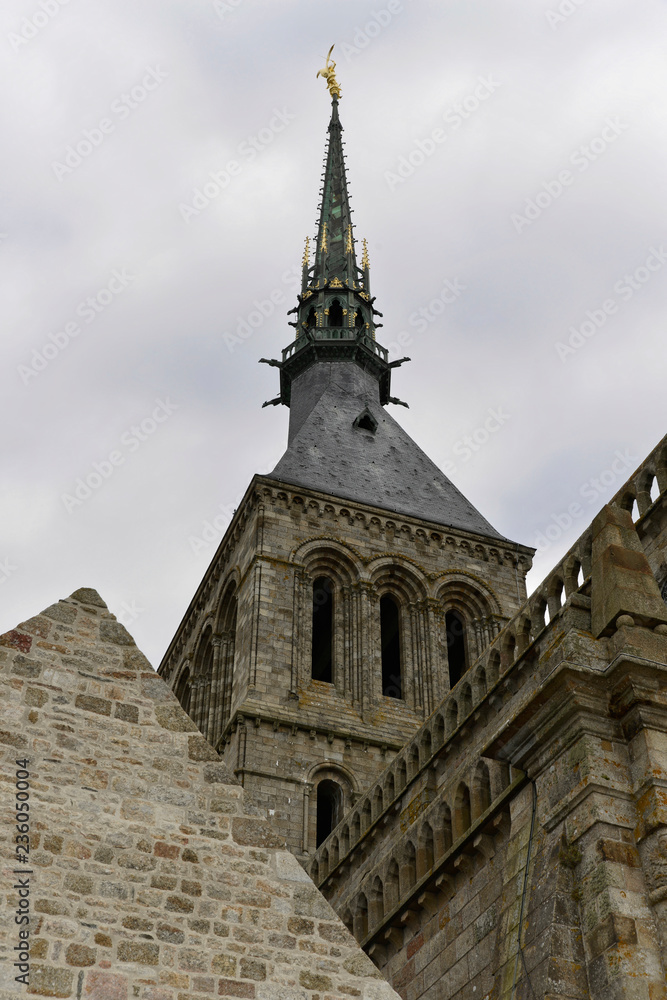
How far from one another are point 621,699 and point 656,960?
165 cm

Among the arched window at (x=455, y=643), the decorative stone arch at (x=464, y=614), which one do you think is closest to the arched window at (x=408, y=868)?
the decorative stone arch at (x=464, y=614)

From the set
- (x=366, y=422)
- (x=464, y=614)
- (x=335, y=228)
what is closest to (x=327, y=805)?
(x=464, y=614)

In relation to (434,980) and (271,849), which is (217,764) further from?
(434,980)

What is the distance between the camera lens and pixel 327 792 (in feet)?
81.9

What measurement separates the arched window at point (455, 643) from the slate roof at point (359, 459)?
223 cm

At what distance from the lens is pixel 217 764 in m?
8.04

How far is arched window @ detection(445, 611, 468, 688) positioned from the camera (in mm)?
29922

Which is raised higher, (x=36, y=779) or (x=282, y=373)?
(x=282, y=373)

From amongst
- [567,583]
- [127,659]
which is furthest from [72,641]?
[567,583]

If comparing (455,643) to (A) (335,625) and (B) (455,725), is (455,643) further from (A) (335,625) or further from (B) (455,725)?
(B) (455,725)

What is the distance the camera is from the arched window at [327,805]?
24.7m

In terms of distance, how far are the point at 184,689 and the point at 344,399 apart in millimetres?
9525

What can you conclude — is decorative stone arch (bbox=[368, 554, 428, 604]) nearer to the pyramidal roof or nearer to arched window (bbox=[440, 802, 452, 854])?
the pyramidal roof

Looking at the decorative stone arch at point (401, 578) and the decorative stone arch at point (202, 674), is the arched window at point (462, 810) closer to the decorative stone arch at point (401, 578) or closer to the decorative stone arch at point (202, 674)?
the decorative stone arch at point (202, 674)
